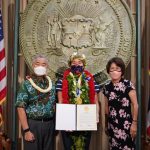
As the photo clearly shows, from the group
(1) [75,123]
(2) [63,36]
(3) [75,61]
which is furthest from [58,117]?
(2) [63,36]

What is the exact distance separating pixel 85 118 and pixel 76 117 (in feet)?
0.26

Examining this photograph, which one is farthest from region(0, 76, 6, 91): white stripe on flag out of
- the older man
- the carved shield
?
the older man

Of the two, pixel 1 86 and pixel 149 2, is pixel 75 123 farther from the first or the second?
pixel 149 2

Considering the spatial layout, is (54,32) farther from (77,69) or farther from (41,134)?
(41,134)

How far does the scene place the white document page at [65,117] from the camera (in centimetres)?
284

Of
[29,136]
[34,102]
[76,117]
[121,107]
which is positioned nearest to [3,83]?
[34,102]

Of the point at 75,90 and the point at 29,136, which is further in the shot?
the point at 75,90

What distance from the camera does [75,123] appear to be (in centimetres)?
286

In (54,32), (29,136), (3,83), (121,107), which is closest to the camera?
(29,136)

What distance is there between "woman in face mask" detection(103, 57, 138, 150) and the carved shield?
65 centimetres

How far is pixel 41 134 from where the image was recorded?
2820mm

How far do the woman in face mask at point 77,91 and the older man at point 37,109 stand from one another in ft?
0.47

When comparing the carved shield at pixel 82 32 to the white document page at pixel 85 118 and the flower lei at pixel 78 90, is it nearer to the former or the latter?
the flower lei at pixel 78 90

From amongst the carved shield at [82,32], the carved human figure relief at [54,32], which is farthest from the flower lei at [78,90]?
the carved human figure relief at [54,32]
